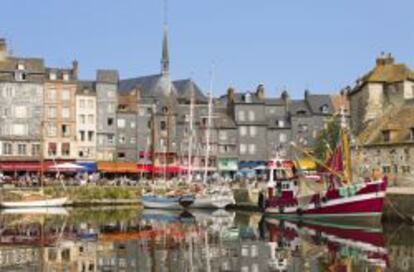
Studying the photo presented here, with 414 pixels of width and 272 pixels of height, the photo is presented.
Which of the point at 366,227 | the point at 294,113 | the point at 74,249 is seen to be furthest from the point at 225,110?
the point at 74,249

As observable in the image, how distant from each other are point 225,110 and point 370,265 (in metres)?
70.4

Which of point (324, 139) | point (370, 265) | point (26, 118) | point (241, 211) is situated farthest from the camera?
point (26, 118)

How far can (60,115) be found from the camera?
8656 centimetres

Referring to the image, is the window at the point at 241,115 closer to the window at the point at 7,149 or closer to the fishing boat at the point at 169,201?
the fishing boat at the point at 169,201

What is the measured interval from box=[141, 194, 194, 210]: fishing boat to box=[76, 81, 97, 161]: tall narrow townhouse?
62.5 feet

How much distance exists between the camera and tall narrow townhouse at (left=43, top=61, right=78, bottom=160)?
85.6 m

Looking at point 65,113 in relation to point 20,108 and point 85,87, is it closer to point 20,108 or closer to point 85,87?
point 85,87

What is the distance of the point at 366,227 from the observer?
1774 inches

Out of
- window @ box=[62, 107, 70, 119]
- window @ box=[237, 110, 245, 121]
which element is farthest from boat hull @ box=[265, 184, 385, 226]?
window @ box=[237, 110, 245, 121]

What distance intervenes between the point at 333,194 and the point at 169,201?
2230cm

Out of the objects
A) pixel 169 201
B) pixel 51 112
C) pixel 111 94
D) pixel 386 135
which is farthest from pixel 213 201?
pixel 111 94

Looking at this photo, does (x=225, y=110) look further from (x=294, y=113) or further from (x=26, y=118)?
(x=26, y=118)

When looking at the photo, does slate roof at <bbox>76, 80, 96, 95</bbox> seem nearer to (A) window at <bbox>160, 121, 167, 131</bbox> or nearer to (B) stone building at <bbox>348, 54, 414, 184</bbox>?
(A) window at <bbox>160, 121, 167, 131</bbox>

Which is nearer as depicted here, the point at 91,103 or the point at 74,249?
the point at 74,249
